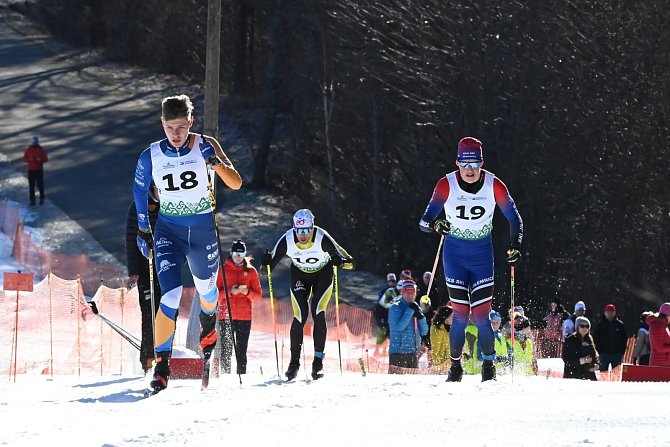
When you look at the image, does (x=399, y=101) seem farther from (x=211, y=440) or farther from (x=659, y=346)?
(x=211, y=440)

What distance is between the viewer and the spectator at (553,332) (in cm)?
2125

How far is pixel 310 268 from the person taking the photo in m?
12.8

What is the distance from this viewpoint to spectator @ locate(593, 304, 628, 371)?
57.6 feet

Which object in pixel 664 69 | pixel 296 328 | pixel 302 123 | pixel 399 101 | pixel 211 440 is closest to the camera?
pixel 211 440

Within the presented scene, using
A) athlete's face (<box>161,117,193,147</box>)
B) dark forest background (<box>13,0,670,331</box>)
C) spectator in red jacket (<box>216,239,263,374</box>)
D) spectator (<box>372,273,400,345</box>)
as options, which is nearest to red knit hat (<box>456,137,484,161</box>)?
athlete's face (<box>161,117,193,147</box>)

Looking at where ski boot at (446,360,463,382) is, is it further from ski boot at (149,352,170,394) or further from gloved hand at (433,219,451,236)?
ski boot at (149,352,170,394)

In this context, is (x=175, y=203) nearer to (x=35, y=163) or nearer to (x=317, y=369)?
(x=317, y=369)

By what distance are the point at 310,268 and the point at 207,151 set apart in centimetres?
297

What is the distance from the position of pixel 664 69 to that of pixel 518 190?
3961 millimetres

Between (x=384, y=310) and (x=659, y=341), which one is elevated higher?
(x=384, y=310)

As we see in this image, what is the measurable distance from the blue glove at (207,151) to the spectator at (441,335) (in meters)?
6.42

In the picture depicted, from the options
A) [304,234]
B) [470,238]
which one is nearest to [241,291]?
[304,234]

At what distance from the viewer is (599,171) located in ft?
92.3

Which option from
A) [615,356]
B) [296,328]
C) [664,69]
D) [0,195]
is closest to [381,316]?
[615,356]
